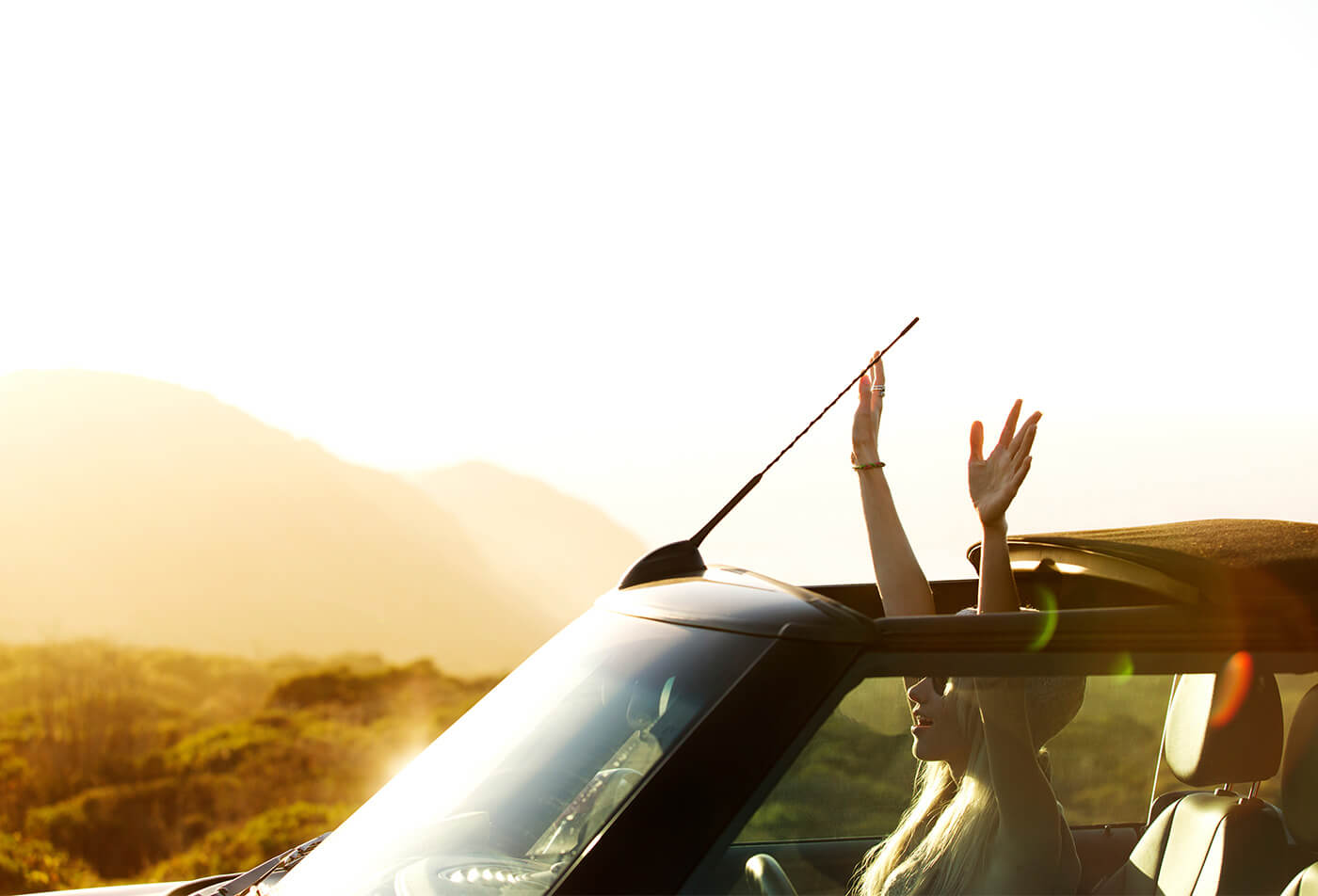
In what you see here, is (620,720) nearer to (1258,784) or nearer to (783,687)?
(783,687)

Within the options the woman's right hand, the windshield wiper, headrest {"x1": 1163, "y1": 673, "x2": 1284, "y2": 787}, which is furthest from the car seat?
the windshield wiper

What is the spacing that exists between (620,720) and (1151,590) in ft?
2.82

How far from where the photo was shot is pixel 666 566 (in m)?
1.81

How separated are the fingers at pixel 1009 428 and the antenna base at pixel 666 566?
533mm

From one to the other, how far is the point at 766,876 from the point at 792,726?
1.60 ft

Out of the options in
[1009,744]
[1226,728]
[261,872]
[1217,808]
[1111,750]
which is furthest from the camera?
[1111,750]

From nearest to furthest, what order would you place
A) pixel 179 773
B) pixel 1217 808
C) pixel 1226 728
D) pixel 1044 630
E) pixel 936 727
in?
pixel 1044 630 → pixel 936 727 → pixel 1226 728 → pixel 1217 808 → pixel 179 773

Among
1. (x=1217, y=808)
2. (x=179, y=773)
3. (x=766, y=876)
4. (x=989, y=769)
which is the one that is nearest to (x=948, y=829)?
(x=989, y=769)

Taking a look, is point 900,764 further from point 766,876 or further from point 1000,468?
point 1000,468

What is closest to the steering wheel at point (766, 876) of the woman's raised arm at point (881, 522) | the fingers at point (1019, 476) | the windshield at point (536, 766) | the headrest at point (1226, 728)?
the windshield at point (536, 766)

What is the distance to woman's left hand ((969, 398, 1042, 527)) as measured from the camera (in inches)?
68.0

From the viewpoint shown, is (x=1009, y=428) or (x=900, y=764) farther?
(x=900, y=764)

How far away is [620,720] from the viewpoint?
1.50 m

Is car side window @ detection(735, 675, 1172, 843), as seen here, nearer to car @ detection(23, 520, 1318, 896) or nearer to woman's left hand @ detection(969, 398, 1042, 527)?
car @ detection(23, 520, 1318, 896)
